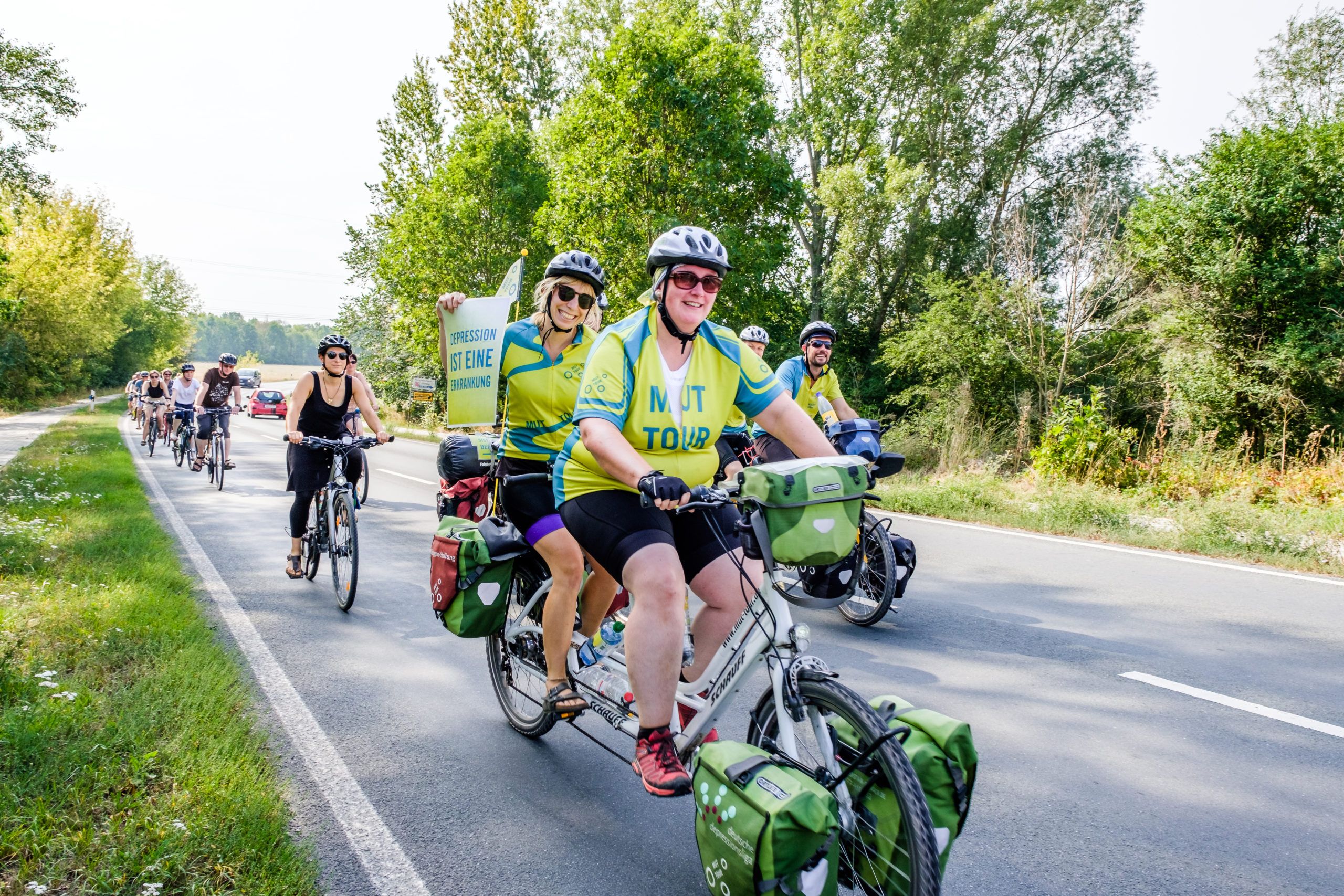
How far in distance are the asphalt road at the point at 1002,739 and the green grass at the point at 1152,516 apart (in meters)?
1.23

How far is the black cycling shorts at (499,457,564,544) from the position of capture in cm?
384

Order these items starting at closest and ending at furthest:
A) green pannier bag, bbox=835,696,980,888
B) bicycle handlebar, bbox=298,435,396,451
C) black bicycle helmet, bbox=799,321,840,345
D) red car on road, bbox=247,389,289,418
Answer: green pannier bag, bbox=835,696,980,888
bicycle handlebar, bbox=298,435,396,451
black bicycle helmet, bbox=799,321,840,345
red car on road, bbox=247,389,289,418

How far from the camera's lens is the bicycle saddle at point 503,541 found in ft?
12.8

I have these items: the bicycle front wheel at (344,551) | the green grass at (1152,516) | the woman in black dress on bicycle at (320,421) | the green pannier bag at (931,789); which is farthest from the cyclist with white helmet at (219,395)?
the green pannier bag at (931,789)

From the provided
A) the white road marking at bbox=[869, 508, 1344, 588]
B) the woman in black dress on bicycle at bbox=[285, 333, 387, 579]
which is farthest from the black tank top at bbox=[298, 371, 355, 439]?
the white road marking at bbox=[869, 508, 1344, 588]

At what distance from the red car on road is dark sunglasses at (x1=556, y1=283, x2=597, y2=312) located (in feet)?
135

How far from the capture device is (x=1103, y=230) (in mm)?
17688

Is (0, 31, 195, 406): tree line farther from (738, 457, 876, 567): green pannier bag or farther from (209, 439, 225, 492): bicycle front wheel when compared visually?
(738, 457, 876, 567): green pannier bag

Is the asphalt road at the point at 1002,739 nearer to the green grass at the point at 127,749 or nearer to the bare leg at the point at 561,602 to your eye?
the green grass at the point at 127,749

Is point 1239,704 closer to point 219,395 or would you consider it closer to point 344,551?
point 344,551

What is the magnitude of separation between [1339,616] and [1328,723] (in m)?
2.56

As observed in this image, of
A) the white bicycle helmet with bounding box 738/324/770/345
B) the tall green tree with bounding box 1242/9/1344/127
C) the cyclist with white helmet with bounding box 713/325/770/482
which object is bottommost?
the cyclist with white helmet with bounding box 713/325/770/482

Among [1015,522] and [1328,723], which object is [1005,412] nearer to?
[1015,522]

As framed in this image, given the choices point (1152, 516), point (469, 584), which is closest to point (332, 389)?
point (469, 584)
